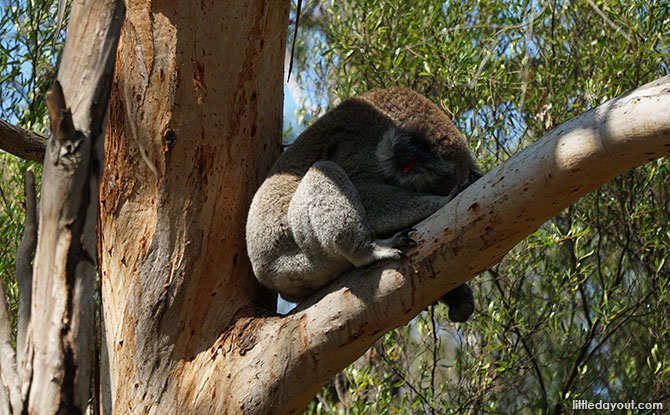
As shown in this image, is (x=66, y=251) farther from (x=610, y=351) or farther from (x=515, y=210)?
(x=610, y=351)

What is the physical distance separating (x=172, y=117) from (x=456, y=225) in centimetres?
158

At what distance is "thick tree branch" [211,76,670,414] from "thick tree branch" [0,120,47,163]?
1.77 meters

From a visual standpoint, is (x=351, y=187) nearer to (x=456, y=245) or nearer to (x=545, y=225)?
(x=456, y=245)

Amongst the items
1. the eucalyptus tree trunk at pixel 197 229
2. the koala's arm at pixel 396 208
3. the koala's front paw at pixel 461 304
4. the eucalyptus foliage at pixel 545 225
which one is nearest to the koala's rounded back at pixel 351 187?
the koala's arm at pixel 396 208

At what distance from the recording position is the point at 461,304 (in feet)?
12.4

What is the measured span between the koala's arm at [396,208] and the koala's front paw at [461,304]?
0.50 m

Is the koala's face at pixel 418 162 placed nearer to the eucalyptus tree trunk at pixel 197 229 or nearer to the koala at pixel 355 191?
the koala at pixel 355 191

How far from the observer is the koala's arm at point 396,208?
355cm

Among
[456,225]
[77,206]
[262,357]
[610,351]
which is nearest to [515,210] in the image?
[456,225]

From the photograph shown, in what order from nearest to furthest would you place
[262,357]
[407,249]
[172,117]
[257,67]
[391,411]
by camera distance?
[407,249]
[262,357]
[172,117]
[257,67]
[391,411]

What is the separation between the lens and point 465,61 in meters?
5.78

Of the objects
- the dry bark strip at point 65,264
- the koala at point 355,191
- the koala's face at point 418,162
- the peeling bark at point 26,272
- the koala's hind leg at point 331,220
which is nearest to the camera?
the dry bark strip at point 65,264

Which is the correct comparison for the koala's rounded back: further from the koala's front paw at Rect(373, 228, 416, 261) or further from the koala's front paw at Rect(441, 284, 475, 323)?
the koala's front paw at Rect(441, 284, 475, 323)

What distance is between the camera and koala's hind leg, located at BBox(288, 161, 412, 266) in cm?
336
